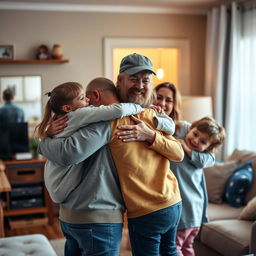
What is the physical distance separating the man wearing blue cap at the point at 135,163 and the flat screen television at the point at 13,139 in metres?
3.46

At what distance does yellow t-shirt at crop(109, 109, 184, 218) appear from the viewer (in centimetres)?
184

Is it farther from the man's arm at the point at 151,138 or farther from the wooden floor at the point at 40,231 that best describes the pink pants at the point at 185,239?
the wooden floor at the point at 40,231

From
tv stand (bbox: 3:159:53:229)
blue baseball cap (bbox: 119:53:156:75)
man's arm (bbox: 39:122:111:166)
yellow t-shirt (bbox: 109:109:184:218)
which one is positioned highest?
blue baseball cap (bbox: 119:53:156:75)

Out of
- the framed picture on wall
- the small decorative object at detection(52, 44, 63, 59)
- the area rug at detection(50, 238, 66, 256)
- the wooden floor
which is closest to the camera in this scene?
the area rug at detection(50, 238, 66, 256)

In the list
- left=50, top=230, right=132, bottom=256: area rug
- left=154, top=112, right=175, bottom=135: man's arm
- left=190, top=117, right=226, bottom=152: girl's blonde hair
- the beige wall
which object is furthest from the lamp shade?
left=154, top=112, right=175, bottom=135: man's arm

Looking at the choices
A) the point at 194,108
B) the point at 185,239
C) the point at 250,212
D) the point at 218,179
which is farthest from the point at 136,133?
the point at 194,108

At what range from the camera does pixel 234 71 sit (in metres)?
5.28

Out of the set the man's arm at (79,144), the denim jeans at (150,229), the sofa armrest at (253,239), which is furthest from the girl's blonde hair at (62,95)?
the sofa armrest at (253,239)

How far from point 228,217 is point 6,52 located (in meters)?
3.03

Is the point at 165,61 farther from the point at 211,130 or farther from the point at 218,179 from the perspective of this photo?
the point at 211,130

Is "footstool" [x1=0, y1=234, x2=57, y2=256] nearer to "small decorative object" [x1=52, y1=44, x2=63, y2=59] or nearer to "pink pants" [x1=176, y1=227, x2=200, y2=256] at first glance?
"pink pants" [x1=176, y1=227, x2=200, y2=256]

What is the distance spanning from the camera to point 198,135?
2.74 metres

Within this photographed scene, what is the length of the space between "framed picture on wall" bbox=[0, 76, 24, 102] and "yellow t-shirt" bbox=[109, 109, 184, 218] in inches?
144

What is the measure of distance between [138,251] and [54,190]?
1.42 ft
